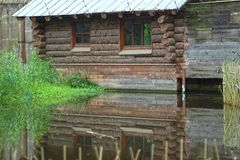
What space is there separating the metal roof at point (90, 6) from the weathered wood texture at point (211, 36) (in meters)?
0.88

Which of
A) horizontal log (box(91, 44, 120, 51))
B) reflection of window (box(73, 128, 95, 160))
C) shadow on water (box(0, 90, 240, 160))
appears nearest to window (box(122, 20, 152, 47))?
horizontal log (box(91, 44, 120, 51))

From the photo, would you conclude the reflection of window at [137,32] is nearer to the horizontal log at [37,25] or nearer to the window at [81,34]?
the window at [81,34]

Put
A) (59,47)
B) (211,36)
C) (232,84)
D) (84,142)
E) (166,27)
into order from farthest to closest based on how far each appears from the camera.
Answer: (59,47)
(166,27)
(211,36)
(232,84)
(84,142)

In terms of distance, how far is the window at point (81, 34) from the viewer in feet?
70.7

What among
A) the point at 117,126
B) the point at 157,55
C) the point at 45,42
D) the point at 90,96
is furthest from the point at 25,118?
the point at 45,42

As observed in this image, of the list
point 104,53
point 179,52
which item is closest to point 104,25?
point 104,53

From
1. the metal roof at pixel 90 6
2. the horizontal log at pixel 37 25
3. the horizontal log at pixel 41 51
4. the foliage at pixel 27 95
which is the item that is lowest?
the foliage at pixel 27 95

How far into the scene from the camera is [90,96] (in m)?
17.9

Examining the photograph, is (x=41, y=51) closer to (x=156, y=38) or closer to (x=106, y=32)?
(x=106, y=32)

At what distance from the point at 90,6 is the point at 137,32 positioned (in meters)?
2.14

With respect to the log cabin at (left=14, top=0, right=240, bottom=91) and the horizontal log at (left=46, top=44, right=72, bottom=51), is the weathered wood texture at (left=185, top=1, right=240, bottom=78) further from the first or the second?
the horizontal log at (left=46, top=44, right=72, bottom=51)

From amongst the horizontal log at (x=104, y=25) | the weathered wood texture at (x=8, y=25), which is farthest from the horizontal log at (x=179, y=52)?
the weathered wood texture at (x=8, y=25)

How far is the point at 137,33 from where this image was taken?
2019 cm

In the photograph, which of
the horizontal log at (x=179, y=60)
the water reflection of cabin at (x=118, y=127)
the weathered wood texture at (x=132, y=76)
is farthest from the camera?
the weathered wood texture at (x=132, y=76)
